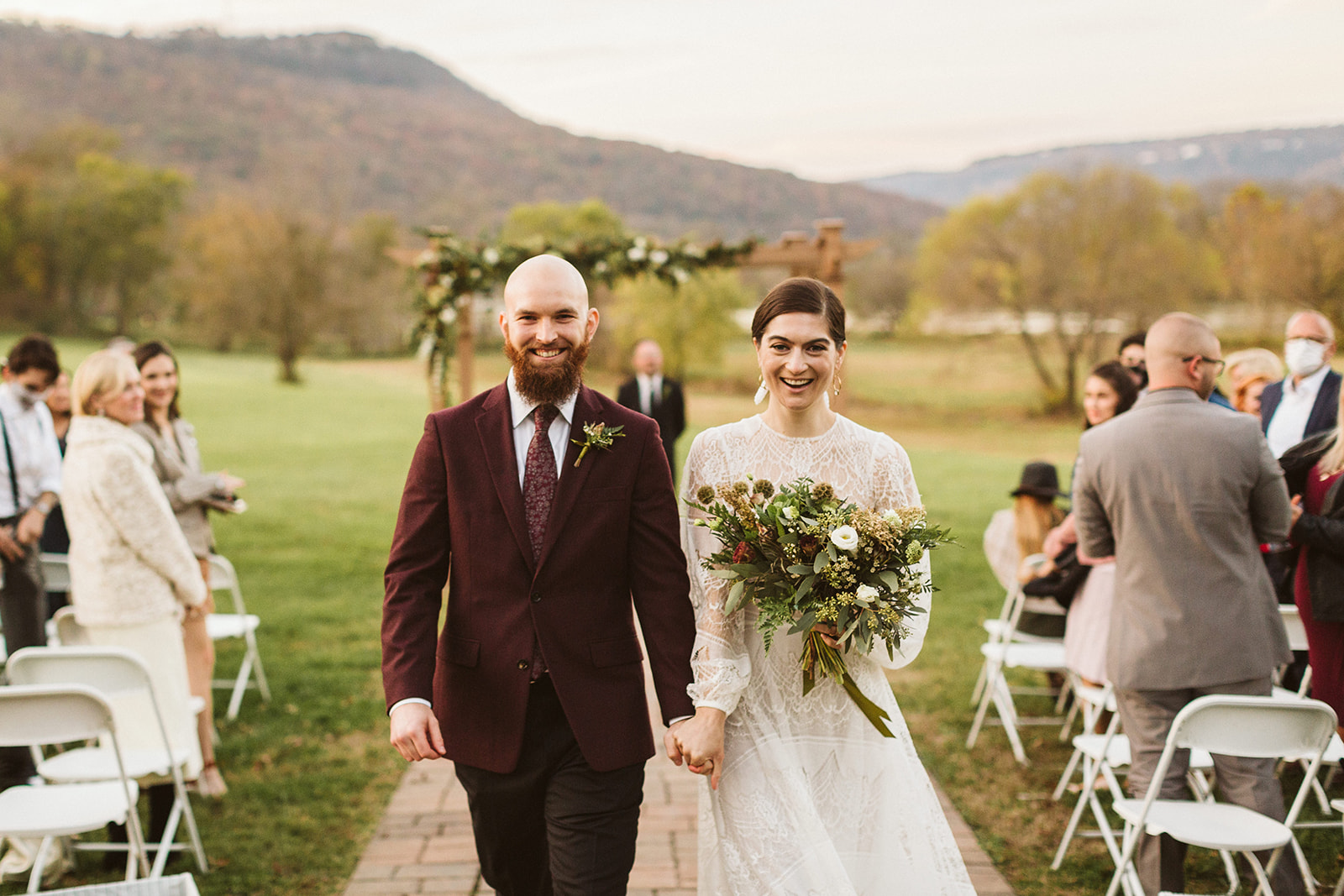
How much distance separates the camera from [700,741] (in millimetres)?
2520

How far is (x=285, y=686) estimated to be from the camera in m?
6.91

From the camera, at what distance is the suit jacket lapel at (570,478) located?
250 cm

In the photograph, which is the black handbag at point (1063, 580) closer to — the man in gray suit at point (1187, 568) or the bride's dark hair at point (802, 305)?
the man in gray suit at point (1187, 568)

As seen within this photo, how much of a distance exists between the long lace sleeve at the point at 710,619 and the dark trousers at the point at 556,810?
31 cm

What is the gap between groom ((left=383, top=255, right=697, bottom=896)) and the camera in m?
2.52

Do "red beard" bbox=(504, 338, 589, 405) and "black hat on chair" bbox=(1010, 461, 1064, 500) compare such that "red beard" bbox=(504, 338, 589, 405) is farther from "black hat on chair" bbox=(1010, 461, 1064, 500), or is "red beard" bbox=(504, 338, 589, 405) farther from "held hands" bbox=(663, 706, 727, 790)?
"black hat on chair" bbox=(1010, 461, 1064, 500)

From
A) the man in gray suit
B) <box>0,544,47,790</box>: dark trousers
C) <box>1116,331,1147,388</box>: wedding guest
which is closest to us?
the man in gray suit

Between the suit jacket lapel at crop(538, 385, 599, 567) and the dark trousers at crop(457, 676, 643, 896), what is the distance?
40cm

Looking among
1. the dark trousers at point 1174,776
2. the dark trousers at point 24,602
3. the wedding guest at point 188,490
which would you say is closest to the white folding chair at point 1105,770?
the dark trousers at point 1174,776

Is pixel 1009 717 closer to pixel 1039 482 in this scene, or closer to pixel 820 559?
pixel 1039 482

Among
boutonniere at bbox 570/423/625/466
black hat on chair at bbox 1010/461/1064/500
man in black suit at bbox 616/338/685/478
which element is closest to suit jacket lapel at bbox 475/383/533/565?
boutonniere at bbox 570/423/625/466

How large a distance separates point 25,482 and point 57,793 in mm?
2464

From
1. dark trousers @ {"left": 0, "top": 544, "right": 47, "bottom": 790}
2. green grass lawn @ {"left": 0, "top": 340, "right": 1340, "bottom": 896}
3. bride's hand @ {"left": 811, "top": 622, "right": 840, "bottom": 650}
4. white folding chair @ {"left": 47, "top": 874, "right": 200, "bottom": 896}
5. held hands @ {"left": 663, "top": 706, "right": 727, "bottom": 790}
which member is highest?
bride's hand @ {"left": 811, "top": 622, "right": 840, "bottom": 650}

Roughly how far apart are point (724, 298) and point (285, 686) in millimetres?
33967
